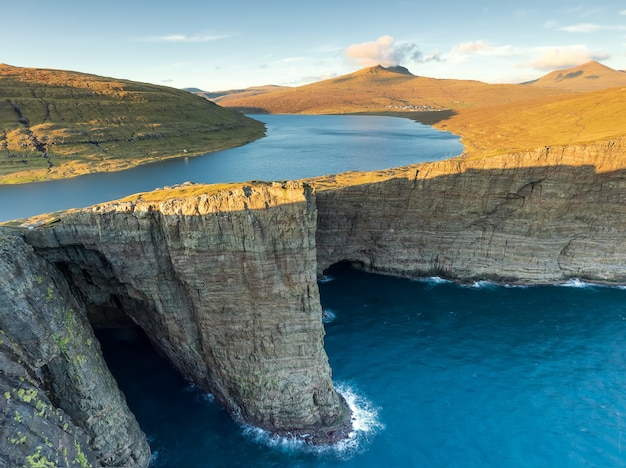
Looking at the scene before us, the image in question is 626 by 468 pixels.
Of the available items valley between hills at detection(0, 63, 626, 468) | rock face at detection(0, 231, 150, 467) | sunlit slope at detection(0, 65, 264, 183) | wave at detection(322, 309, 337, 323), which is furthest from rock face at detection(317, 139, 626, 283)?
sunlit slope at detection(0, 65, 264, 183)

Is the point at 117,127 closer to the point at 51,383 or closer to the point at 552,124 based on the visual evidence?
the point at 51,383

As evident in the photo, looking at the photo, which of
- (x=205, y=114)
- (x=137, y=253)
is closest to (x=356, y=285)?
(x=137, y=253)

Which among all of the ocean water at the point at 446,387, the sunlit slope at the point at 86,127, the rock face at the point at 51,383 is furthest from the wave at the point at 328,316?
the sunlit slope at the point at 86,127

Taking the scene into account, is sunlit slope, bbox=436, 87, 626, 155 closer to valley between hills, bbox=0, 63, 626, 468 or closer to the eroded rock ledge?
valley between hills, bbox=0, 63, 626, 468

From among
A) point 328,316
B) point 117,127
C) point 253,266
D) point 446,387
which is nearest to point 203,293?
point 253,266

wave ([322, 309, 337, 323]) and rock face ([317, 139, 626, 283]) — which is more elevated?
rock face ([317, 139, 626, 283])

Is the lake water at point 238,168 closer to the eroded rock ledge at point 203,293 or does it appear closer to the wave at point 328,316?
the wave at point 328,316

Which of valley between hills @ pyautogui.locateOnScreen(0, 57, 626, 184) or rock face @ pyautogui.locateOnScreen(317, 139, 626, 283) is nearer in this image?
rock face @ pyautogui.locateOnScreen(317, 139, 626, 283)
